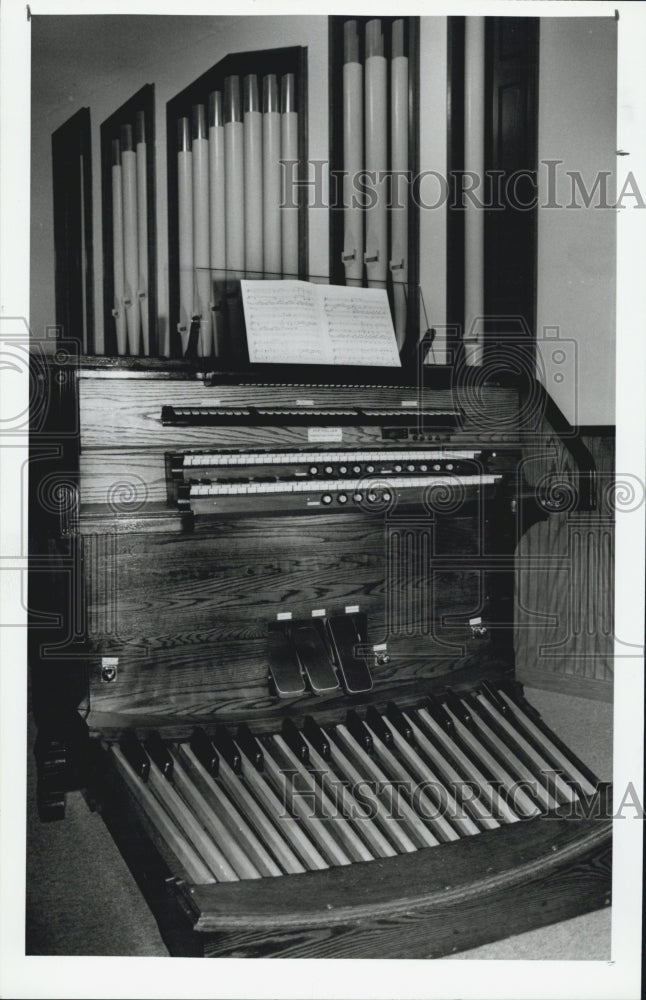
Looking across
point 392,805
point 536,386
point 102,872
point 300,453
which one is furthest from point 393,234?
point 102,872

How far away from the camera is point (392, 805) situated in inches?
96.5

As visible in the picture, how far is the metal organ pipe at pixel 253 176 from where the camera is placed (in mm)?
2984

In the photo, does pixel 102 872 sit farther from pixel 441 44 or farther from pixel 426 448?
pixel 441 44

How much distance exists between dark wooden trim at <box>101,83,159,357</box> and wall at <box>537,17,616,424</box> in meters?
1.60

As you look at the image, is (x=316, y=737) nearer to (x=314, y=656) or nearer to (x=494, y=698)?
(x=314, y=656)

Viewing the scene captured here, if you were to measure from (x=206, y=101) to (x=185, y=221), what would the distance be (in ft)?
1.48

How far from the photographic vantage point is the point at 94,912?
216 centimetres

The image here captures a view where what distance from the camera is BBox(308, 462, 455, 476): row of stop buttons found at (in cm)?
260

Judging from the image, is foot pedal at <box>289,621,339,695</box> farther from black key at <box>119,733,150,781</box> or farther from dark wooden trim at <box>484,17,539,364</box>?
dark wooden trim at <box>484,17,539,364</box>

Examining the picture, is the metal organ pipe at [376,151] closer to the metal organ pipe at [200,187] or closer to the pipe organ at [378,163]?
the pipe organ at [378,163]

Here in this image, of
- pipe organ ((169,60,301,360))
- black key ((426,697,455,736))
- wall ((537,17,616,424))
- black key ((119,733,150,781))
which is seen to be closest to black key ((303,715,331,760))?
black key ((426,697,455,736))

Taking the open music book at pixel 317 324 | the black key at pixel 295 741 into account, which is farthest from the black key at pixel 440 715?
the open music book at pixel 317 324

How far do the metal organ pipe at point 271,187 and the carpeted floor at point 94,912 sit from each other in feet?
6.34

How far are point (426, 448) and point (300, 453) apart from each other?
0.47m
